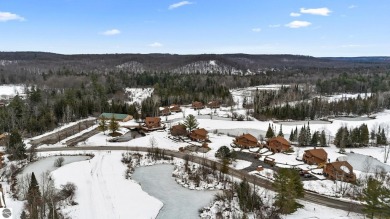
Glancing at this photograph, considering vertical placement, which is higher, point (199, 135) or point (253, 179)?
point (199, 135)

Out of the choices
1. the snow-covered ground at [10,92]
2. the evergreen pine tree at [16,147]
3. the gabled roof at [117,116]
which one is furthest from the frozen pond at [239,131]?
the snow-covered ground at [10,92]

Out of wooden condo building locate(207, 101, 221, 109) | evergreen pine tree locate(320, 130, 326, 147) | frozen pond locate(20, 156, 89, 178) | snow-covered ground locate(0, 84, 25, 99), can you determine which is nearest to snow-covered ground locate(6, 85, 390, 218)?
evergreen pine tree locate(320, 130, 326, 147)

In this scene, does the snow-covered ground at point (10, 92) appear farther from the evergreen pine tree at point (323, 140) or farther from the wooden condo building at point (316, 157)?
the wooden condo building at point (316, 157)

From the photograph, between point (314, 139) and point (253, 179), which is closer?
point (253, 179)

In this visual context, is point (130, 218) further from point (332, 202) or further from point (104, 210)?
point (332, 202)

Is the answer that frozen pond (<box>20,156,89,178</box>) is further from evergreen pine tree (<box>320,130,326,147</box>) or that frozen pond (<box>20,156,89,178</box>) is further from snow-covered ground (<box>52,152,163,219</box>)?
evergreen pine tree (<box>320,130,326,147</box>)

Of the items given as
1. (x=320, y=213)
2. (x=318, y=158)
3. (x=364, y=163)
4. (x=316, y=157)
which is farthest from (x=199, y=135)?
(x=320, y=213)

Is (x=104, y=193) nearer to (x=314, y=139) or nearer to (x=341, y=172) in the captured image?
(x=341, y=172)
